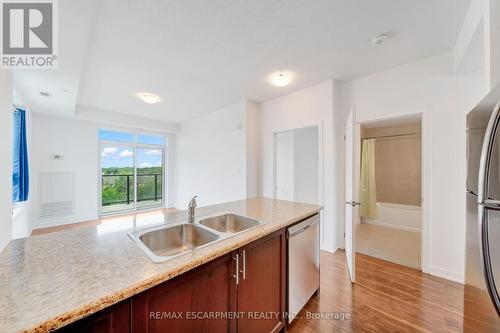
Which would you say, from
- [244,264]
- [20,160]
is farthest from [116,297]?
[20,160]

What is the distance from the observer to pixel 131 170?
559 centimetres


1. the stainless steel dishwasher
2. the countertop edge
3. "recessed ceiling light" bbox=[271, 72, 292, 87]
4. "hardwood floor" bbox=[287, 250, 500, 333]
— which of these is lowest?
"hardwood floor" bbox=[287, 250, 500, 333]

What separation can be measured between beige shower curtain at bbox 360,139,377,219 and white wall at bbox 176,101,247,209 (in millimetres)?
2876

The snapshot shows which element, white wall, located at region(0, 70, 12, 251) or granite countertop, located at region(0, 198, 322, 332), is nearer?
granite countertop, located at region(0, 198, 322, 332)

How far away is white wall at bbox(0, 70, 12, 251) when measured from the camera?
187 centimetres

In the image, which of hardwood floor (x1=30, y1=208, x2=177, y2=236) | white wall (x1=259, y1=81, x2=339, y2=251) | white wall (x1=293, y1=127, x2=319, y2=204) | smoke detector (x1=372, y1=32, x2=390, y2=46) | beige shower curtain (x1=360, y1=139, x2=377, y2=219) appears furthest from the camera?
beige shower curtain (x1=360, y1=139, x2=377, y2=219)

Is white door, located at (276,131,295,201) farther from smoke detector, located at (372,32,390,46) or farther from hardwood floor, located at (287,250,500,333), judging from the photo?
smoke detector, located at (372,32,390,46)

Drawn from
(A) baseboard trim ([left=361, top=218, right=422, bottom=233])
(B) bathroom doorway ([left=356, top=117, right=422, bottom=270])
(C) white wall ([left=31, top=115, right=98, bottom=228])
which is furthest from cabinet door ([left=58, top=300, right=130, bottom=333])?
(C) white wall ([left=31, top=115, right=98, bottom=228])

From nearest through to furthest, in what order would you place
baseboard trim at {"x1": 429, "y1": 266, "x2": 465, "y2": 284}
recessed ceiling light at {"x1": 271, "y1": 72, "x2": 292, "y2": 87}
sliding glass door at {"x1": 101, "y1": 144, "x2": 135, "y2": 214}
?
1. baseboard trim at {"x1": 429, "y1": 266, "x2": 465, "y2": 284}
2. recessed ceiling light at {"x1": 271, "y1": 72, "x2": 292, "y2": 87}
3. sliding glass door at {"x1": 101, "y1": 144, "x2": 135, "y2": 214}

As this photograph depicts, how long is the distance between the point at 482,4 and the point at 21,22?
144 inches

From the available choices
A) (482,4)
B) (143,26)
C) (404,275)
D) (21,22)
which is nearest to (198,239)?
(143,26)

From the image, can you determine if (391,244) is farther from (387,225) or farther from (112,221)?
(112,221)

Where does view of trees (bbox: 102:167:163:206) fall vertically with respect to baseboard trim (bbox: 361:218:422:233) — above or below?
above

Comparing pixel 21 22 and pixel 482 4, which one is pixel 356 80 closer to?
pixel 482 4
